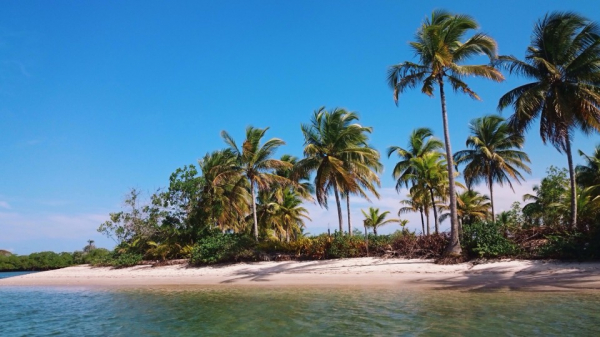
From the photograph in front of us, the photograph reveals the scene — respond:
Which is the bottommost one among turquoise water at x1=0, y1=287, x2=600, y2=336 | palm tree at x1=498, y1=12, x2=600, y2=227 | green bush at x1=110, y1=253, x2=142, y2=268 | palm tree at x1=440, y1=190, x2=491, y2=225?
turquoise water at x1=0, y1=287, x2=600, y2=336

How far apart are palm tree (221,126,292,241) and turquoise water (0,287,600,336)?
34.8 ft

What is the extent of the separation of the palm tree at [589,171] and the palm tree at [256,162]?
21.3 m

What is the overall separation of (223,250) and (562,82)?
19.7m

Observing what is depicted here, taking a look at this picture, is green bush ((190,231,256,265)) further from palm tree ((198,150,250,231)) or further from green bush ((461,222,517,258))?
green bush ((461,222,517,258))

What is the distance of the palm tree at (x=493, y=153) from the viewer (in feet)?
92.4

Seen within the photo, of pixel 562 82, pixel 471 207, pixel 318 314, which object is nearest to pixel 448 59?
pixel 562 82

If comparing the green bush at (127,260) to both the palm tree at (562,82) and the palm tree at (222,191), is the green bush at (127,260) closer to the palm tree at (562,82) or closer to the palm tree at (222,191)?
the palm tree at (222,191)

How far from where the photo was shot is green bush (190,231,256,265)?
917 inches

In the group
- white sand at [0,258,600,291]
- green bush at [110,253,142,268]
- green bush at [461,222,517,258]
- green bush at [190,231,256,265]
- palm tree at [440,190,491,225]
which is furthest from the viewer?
palm tree at [440,190,491,225]

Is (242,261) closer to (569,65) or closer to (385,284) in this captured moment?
(385,284)

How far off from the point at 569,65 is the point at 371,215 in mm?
25083

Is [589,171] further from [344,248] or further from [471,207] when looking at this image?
[344,248]

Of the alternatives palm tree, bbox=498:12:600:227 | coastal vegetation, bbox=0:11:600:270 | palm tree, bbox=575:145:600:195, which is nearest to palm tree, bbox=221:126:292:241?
coastal vegetation, bbox=0:11:600:270

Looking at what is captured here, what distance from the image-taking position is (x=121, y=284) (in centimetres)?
2305
